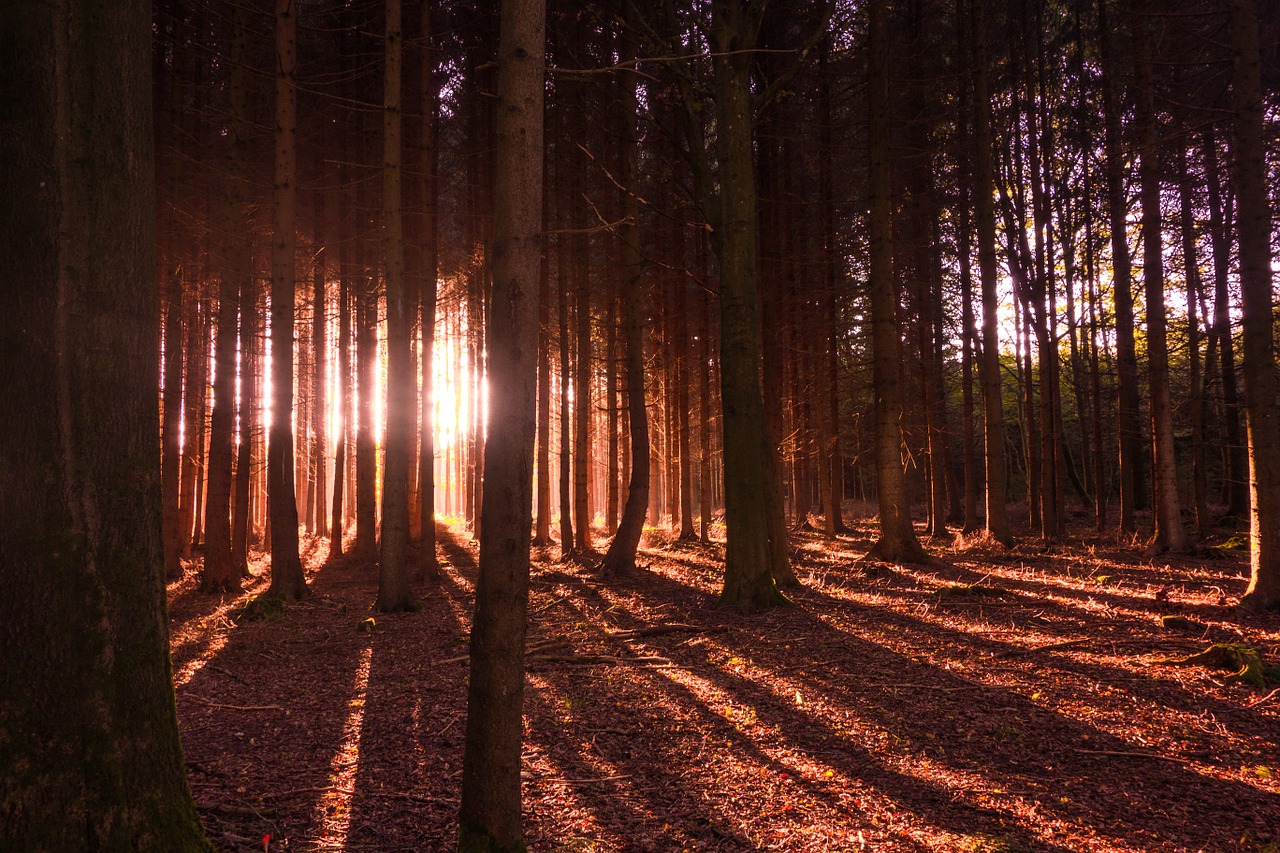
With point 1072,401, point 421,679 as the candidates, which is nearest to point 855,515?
point 1072,401

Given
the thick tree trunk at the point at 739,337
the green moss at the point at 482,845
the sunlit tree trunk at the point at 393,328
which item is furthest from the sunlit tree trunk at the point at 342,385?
the green moss at the point at 482,845

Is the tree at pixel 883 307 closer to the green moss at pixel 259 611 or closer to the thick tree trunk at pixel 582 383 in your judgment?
the thick tree trunk at pixel 582 383

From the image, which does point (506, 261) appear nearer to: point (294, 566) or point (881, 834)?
point (881, 834)

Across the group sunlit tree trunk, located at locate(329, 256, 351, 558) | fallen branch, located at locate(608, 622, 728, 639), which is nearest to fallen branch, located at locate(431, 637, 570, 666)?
fallen branch, located at locate(608, 622, 728, 639)

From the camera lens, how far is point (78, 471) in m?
2.86

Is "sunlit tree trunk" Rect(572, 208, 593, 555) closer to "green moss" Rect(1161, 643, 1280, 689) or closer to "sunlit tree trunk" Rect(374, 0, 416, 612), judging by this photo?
"sunlit tree trunk" Rect(374, 0, 416, 612)

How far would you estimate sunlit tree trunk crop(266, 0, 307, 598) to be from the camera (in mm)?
10883

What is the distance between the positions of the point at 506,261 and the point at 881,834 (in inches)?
140

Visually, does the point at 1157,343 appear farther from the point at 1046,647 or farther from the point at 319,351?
the point at 319,351

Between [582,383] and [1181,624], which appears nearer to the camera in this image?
[1181,624]

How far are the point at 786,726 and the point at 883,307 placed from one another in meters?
9.17

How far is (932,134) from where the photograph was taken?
1780 cm

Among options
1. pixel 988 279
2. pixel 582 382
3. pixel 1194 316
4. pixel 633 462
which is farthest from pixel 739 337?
pixel 1194 316

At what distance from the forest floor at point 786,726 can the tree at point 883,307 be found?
9.84 feet
